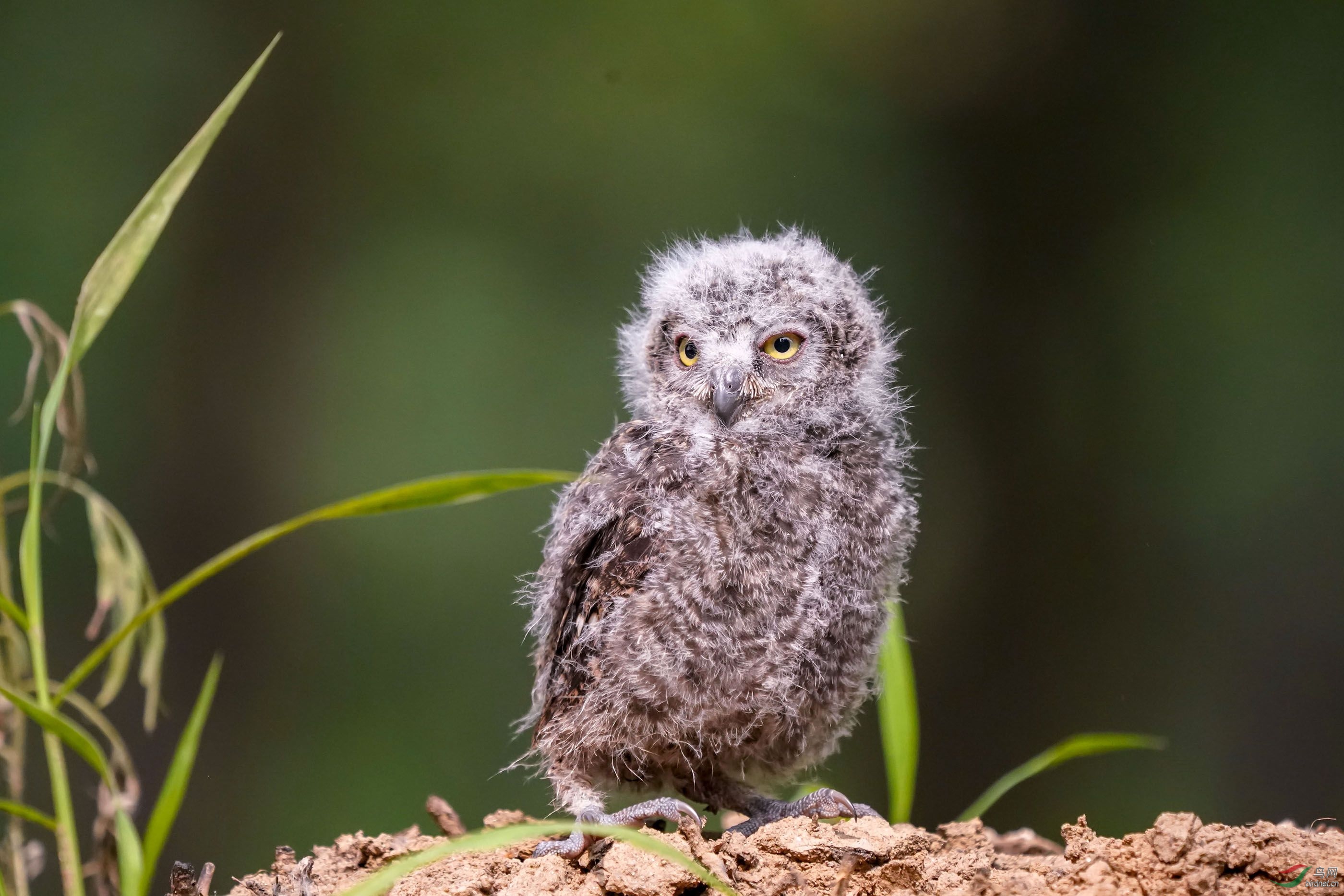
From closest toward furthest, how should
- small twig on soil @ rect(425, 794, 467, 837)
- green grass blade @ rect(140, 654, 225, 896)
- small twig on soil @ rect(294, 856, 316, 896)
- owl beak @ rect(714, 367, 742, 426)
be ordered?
green grass blade @ rect(140, 654, 225, 896)
small twig on soil @ rect(294, 856, 316, 896)
owl beak @ rect(714, 367, 742, 426)
small twig on soil @ rect(425, 794, 467, 837)

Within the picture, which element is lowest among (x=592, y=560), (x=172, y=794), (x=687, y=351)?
(x=172, y=794)

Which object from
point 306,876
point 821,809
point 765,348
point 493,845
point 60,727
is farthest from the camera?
point 765,348

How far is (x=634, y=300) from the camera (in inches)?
126

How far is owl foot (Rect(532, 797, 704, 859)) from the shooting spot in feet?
5.14

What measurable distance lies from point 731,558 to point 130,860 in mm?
905

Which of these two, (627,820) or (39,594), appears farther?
(627,820)

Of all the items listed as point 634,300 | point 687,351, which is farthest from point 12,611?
point 634,300

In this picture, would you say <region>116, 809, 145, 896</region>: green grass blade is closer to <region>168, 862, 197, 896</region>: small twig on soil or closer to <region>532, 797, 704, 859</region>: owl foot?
<region>168, 862, 197, 896</region>: small twig on soil

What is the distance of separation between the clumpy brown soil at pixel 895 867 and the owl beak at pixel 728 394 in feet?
2.09

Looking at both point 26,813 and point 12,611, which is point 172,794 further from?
point 12,611

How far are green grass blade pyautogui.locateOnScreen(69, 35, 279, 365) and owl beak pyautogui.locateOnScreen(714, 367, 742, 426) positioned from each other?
2.68ft

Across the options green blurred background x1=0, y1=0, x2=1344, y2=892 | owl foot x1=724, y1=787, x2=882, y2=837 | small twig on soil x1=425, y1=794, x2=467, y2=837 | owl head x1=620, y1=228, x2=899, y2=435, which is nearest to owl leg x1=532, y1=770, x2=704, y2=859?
owl foot x1=724, y1=787, x2=882, y2=837

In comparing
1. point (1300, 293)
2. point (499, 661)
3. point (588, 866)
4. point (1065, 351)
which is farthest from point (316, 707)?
point (1300, 293)

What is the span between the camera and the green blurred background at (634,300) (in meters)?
3.03
